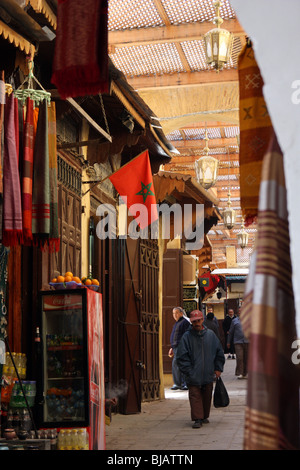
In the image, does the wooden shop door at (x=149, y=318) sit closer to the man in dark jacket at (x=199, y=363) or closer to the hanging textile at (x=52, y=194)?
the man in dark jacket at (x=199, y=363)

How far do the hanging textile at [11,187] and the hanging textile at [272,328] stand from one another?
326cm

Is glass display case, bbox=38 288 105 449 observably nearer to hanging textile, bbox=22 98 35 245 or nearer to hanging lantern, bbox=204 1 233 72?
hanging textile, bbox=22 98 35 245

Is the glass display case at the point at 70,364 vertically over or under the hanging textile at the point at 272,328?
under

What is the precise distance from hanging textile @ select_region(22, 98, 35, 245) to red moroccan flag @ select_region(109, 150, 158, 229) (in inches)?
152

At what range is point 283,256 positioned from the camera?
236 cm

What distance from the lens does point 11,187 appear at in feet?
17.9

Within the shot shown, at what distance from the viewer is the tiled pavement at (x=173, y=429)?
28.1ft

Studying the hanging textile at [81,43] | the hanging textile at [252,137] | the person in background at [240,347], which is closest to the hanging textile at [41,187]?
the hanging textile at [81,43]

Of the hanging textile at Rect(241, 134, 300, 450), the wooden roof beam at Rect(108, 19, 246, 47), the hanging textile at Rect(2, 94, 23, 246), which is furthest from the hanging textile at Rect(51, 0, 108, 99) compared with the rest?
the wooden roof beam at Rect(108, 19, 246, 47)

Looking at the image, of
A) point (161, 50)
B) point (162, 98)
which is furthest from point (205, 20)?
point (162, 98)

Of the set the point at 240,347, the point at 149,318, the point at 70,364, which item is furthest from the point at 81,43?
the point at 240,347

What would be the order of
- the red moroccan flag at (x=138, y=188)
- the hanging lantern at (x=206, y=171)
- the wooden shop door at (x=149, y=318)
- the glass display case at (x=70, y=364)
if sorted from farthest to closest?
the hanging lantern at (x=206, y=171)
the wooden shop door at (x=149, y=318)
the red moroccan flag at (x=138, y=188)
the glass display case at (x=70, y=364)

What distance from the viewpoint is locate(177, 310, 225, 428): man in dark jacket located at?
10.5m

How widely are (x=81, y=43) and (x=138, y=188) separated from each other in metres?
6.38
